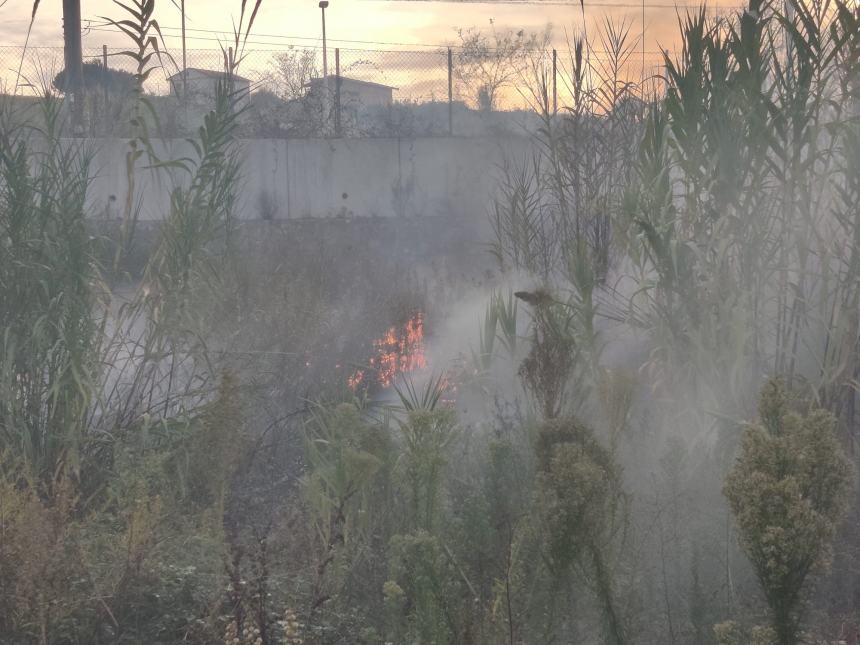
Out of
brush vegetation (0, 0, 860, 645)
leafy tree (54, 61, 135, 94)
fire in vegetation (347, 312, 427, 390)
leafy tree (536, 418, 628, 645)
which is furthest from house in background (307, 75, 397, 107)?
leafy tree (536, 418, 628, 645)

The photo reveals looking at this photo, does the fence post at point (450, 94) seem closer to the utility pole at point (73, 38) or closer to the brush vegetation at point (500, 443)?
the utility pole at point (73, 38)

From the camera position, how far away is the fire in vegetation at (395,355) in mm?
6703

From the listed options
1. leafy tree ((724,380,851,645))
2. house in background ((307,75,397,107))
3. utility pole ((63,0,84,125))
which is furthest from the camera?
house in background ((307,75,397,107))

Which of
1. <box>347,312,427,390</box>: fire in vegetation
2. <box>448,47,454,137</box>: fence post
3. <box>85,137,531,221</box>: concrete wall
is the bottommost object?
<box>347,312,427,390</box>: fire in vegetation

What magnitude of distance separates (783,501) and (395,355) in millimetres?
4889

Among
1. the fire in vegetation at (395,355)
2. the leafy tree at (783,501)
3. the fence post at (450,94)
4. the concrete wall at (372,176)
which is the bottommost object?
the fire in vegetation at (395,355)

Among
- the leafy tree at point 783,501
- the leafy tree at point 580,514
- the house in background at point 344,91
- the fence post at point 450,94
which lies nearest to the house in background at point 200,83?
the house in background at point 344,91

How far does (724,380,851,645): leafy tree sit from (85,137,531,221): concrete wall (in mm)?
14462

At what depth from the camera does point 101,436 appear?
4766mm

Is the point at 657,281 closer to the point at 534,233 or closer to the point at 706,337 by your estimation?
the point at 706,337

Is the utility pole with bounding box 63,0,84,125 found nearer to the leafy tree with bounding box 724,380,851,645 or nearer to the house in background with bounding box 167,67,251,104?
the house in background with bounding box 167,67,251,104

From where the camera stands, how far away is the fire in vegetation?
670 centimetres

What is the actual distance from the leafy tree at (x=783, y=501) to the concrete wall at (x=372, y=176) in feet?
47.4

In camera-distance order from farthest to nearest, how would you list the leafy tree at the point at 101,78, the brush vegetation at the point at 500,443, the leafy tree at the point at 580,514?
the leafy tree at the point at 101,78 → the brush vegetation at the point at 500,443 → the leafy tree at the point at 580,514
